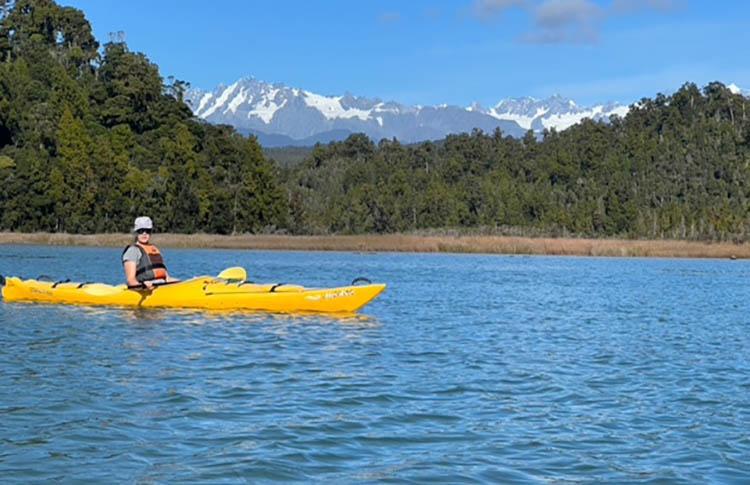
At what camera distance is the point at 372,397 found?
11.3 metres

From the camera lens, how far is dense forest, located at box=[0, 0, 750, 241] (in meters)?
75.8

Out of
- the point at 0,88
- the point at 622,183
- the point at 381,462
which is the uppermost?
the point at 0,88

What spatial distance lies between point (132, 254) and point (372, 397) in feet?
31.3

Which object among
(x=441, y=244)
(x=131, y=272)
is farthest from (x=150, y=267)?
(x=441, y=244)

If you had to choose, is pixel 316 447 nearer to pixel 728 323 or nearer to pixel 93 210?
pixel 728 323

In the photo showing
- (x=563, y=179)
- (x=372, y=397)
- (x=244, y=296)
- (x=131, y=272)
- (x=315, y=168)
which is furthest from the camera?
(x=315, y=168)

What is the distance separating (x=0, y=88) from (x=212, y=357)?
7730cm

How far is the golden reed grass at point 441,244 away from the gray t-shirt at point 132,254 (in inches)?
1415

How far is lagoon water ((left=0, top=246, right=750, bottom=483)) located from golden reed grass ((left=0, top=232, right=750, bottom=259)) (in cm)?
3314

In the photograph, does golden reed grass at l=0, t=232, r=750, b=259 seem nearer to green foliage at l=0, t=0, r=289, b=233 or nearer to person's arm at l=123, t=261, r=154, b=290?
green foliage at l=0, t=0, r=289, b=233

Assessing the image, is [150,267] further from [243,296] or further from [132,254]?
[243,296]

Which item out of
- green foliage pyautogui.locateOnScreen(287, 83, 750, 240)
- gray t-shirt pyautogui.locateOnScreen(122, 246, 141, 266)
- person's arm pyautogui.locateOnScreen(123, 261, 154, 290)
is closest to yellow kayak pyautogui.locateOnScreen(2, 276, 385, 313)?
person's arm pyautogui.locateOnScreen(123, 261, 154, 290)

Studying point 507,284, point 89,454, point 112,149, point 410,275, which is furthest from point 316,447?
point 112,149

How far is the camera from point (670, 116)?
125m
